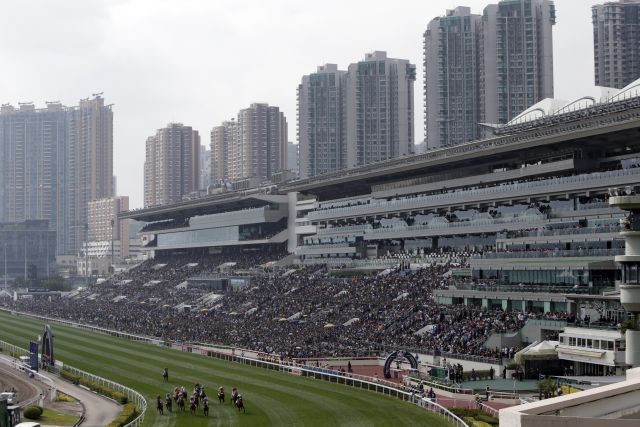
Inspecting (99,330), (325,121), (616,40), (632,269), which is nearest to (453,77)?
(616,40)

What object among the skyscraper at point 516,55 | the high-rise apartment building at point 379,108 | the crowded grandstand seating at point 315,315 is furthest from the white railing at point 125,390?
the high-rise apartment building at point 379,108

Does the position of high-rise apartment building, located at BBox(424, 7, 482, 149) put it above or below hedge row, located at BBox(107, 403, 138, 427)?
above

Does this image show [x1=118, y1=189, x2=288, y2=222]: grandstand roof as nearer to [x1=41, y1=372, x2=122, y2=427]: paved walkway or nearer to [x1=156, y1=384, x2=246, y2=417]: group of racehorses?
[x1=41, y1=372, x2=122, y2=427]: paved walkway

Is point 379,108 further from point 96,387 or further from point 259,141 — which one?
point 96,387

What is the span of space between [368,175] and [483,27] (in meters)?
38.3

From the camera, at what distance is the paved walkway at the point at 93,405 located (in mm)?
37688

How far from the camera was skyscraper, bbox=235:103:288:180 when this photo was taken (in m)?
176

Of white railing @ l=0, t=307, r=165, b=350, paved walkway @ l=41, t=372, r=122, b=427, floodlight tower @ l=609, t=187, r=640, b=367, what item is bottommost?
paved walkway @ l=41, t=372, r=122, b=427

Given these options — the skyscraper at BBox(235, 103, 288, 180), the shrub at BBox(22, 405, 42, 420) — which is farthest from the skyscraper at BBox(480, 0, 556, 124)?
the shrub at BBox(22, 405, 42, 420)

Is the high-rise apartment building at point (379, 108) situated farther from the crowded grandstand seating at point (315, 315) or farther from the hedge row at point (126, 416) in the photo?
the hedge row at point (126, 416)

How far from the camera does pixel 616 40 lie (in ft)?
412

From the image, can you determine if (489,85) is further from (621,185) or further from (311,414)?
(311,414)

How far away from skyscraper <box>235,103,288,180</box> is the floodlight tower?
143822 millimetres

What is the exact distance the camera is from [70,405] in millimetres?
42250
